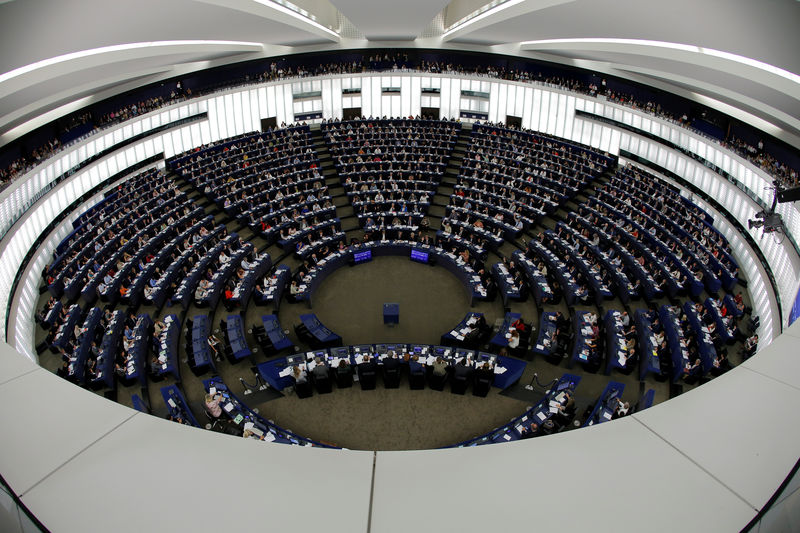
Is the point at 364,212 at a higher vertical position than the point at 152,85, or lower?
lower

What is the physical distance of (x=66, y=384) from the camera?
10.6ft

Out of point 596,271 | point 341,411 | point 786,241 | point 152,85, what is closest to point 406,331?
point 341,411

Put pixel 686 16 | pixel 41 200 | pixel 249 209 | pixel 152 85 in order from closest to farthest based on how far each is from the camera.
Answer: pixel 686 16 < pixel 41 200 < pixel 249 209 < pixel 152 85

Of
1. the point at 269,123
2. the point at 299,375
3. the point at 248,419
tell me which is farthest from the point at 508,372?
the point at 269,123

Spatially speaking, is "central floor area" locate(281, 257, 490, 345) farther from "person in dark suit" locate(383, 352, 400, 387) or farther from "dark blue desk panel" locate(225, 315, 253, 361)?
"person in dark suit" locate(383, 352, 400, 387)

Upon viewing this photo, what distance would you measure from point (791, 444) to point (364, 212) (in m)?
21.5

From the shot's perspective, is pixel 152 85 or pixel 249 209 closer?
pixel 249 209

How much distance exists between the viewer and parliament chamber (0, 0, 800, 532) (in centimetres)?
243

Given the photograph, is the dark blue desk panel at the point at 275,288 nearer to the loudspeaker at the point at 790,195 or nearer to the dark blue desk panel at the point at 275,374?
the dark blue desk panel at the point at 275,374

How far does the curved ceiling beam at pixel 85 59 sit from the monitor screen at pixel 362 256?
10607mm

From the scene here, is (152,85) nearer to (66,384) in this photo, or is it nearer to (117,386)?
(117,386)

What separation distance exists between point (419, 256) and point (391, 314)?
4.46 m

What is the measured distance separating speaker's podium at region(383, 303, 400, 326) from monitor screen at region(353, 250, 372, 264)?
151 inches

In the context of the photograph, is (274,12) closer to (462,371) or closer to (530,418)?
(462,371)
